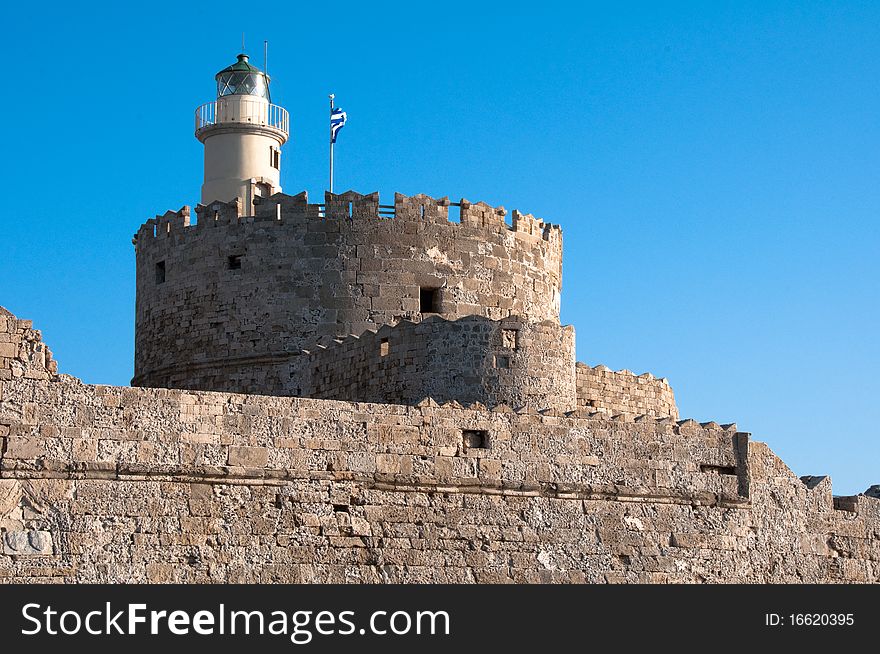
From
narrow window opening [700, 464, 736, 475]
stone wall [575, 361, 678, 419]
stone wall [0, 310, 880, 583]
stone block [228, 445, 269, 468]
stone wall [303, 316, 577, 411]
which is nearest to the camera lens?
stone wall [0, 310, 880, 583]

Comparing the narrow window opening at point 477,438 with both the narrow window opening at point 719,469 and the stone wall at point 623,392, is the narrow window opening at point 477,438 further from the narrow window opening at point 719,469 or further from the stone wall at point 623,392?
the stone wall at point 623,392

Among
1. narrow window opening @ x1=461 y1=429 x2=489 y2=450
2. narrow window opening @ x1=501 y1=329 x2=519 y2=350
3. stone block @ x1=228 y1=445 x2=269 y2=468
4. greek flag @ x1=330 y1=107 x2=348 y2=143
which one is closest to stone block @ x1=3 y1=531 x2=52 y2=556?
stone block @ x1=228 y1=445 x2=269 y2=468

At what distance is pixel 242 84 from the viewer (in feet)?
102

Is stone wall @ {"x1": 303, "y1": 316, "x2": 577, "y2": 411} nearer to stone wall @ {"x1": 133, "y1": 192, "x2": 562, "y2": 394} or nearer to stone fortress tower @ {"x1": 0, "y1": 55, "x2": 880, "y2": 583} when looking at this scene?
stone fortress tower @ {"x1": 0, "y1": 55, "x2": 880, "y2": 583}

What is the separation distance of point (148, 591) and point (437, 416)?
12.1ft

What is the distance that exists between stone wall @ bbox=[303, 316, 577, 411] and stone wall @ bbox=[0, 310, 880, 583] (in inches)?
40.8

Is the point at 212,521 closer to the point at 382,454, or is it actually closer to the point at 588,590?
the point at 382,454

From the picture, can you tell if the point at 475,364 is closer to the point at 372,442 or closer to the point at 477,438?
the point at 477,438

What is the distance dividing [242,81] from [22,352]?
573 inches

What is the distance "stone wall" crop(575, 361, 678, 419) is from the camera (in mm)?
24438

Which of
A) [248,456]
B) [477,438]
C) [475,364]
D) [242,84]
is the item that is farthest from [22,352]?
[242,84]

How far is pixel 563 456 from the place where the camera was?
754 inches

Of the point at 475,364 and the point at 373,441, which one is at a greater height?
the point at 475,364

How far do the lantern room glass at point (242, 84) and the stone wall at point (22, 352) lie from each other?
14.0m
